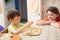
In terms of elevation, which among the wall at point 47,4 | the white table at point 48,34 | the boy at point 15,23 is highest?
the wall at point 47,4

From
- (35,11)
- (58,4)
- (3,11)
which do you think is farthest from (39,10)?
(3,11)

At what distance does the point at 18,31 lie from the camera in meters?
0.86

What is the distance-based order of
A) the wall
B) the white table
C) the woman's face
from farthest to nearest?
1. the wall
2. the woman's face
3. the white table

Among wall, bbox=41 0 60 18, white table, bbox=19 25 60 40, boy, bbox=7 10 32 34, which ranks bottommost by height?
white table, bbox=19 25 60 40

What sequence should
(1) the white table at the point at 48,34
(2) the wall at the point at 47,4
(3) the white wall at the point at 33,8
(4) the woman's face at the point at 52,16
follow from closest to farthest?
(1) the white table at the point at 48,34 → (4) the woman's face at the point at 52,16 → (2) the wall at the point at 47,4 → (3) the white wall at the point at 33,8

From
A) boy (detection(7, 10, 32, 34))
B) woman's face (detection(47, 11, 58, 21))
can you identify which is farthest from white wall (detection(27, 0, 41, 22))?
boy (detection(7, 10, 32, 34))

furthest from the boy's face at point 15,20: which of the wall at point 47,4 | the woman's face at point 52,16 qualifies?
the wall at point 47,4

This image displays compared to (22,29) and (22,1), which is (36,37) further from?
(22,1)

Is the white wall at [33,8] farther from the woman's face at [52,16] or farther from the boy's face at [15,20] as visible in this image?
the boy's face at [15,20]

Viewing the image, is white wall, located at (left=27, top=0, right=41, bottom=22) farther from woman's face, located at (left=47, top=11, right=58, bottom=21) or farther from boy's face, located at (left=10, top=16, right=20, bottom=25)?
boy's face, located at (left=10, top=16, right=20, bottom=25)

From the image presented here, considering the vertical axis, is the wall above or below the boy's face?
above

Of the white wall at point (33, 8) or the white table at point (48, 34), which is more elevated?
the white wall at point (33, 8)

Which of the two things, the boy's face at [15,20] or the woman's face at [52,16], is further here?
the woman's face at [52,16]

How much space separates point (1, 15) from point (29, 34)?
0.84m
